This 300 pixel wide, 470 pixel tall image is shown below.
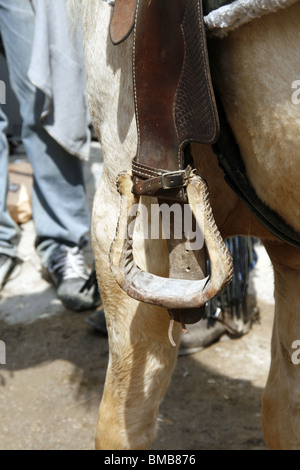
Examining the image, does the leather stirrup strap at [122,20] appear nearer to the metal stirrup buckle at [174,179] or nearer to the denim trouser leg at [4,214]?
the metal stirrup buckle at [174,179]

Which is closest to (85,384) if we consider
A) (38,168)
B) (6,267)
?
(6,267)

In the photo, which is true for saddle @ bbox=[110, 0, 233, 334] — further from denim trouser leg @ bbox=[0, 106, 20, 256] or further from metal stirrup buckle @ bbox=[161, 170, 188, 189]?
denim trouser leg @ bbox=[0, 106, 20, 256]

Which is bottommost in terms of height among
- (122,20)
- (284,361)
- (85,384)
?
(85,384)

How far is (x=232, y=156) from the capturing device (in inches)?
41.4

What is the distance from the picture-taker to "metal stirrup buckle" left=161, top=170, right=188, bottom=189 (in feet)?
3.46

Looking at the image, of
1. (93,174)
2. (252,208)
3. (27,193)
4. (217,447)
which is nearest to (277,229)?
(252,208)

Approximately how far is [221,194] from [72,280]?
71.9 inches

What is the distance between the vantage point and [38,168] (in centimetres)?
310

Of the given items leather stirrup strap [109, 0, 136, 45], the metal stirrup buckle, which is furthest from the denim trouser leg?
the metal stirrup buckle

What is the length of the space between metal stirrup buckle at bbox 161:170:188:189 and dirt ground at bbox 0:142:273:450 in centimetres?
119

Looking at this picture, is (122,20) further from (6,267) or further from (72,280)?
Result: (6,267)

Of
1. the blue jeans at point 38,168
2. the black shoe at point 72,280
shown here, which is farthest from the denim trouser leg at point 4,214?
the black shoe at point 72,280

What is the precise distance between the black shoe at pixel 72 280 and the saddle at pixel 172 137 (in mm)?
1696

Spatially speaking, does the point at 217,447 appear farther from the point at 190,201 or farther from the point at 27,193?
the point at 27,193
